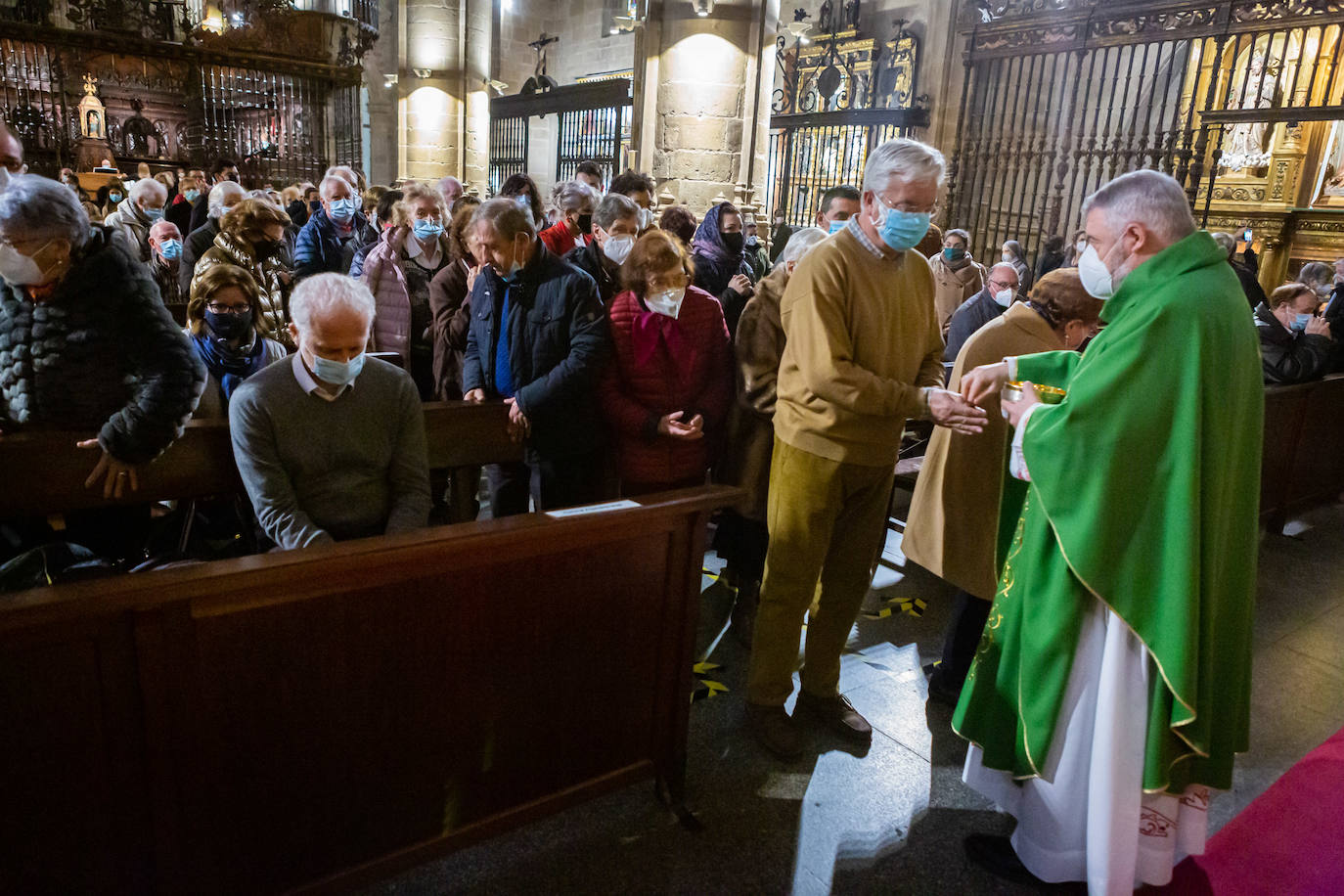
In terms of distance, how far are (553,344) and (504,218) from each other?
0.51m

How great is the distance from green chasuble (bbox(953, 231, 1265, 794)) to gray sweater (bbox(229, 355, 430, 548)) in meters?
1.81

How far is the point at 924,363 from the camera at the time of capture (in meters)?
2.94

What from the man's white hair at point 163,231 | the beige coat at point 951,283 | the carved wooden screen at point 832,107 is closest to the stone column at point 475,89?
the carved wooden screen at point 832,107

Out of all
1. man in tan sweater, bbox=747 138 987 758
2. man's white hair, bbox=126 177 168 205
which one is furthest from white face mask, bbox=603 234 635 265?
man's white hair, bbox=126 177 168 205

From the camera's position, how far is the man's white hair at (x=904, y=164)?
255 centimetres

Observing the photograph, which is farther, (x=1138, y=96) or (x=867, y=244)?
(x=1138, y=96)

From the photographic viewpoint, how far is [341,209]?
18.0 feet

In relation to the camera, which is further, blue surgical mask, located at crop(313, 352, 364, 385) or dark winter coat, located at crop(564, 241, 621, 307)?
dark winter coat, located at crop(564, 241, 621, 307)

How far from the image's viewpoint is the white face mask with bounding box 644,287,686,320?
319cm

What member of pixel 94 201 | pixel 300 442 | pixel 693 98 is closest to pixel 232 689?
pixel 300 442

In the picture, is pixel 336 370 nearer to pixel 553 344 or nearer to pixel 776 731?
pixel 553 344

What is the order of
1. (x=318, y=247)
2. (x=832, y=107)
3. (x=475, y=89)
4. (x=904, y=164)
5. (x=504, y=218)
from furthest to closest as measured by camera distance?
(x=832, y=107) < (x=475, y=89) < (x=318, y=247) < (x=504, y=218) < (x=904, y=164)

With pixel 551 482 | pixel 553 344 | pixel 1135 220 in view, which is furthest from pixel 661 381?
pixel 1135 220

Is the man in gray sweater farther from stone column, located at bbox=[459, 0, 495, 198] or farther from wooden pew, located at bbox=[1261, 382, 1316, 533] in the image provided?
stone column, located at bbox=[459, 0, 495, 198]
